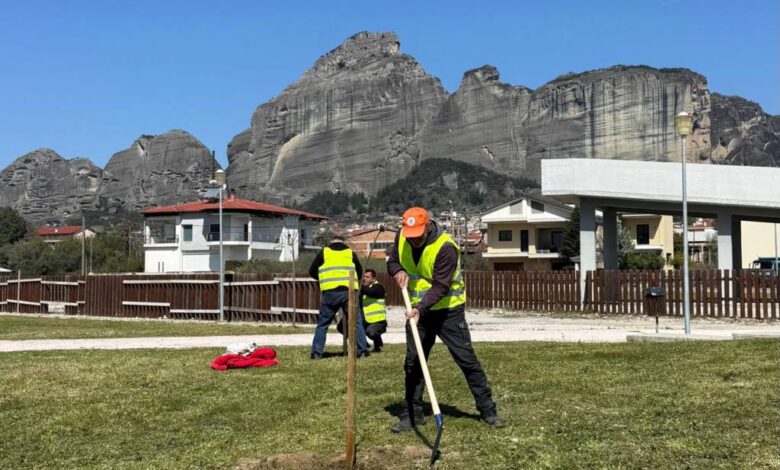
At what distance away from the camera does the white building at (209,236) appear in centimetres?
7494

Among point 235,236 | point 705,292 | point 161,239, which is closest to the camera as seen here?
point 705,292

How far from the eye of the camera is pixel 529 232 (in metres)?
74.1

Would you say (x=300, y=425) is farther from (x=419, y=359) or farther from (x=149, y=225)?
(x=149, y=225)

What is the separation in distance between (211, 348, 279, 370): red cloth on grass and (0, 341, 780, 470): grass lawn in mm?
248

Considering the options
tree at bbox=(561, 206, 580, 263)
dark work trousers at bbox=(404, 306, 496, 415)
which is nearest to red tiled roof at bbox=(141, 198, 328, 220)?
tree at bbox=(561, 206, 580, 263)

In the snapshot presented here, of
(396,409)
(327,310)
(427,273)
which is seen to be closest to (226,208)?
(327,310)

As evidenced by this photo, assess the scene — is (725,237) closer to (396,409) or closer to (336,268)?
(336,268)

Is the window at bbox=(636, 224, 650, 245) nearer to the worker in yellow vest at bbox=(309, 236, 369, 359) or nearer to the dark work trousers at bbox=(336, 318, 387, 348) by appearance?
the dark work trousers at bbox=(336, 318, 387, 348)

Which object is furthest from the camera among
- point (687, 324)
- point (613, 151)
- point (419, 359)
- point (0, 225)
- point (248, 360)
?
point (613, 151)

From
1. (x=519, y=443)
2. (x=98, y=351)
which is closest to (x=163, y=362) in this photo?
(x=98, y=351)

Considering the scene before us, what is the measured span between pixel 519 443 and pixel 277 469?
5.66 ft

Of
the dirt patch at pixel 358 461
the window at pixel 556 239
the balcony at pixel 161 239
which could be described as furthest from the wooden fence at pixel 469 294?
the balcony at pixel 161 239

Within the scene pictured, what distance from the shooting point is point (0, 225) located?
11419 cm

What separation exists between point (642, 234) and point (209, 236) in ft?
135
